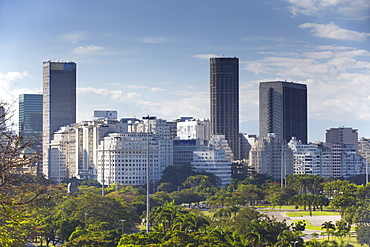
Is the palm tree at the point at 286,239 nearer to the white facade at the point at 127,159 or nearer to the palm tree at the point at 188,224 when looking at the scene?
the palm tree at the point at 188,224

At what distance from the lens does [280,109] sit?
15050 cm

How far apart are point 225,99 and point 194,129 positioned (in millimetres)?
9975

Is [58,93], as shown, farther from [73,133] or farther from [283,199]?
[283,199]

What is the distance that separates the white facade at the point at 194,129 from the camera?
5285 inches

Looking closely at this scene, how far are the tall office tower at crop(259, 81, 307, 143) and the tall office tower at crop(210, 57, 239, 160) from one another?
11.5 meters

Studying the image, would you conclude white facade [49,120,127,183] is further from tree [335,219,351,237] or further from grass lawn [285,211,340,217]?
tree [335,219,351,237]

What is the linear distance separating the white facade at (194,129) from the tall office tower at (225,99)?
2276mm

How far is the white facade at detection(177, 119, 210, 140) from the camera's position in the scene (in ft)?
440

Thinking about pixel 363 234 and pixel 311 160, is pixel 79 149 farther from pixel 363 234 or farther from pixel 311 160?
pixel 363 234

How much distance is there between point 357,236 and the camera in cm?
3731

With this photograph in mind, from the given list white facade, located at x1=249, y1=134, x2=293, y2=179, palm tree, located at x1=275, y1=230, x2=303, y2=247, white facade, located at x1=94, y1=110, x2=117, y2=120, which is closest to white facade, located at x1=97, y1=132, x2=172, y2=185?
white facade, located at x1=249, y1=134, x2=293, y2=179

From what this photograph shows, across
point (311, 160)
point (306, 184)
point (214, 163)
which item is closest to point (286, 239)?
point (306, 184)

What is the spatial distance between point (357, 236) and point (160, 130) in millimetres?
74469

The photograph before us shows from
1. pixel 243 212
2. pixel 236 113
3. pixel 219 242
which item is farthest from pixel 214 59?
pixel 219 242
